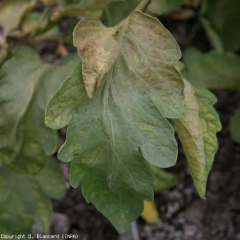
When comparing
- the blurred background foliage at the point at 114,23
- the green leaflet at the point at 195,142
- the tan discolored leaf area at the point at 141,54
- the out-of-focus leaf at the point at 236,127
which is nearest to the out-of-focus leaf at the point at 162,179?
the blurred background foliage at the point at 114,23

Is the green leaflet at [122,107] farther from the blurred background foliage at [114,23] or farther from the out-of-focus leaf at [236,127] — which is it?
the out-of-focus leaf at [236,127]

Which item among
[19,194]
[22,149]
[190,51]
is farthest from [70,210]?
[190,51]

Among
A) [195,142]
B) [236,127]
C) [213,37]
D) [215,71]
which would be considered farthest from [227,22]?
[195,142]

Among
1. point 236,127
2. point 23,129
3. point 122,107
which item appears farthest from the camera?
point 236,127

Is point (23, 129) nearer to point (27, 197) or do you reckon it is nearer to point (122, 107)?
point (27, 197)

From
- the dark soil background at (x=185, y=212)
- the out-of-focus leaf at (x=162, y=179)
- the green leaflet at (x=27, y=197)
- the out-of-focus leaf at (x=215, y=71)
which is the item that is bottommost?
the dark soil background at (x=185, y=212)
